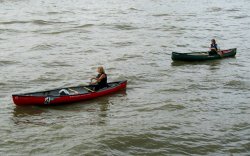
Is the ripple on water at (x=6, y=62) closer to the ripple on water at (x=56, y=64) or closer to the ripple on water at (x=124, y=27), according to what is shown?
the ripple on water at (x=56, y=64)

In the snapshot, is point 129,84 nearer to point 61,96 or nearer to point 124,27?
point 61,96

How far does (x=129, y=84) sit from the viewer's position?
23.4 meters

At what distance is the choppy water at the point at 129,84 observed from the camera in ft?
51.6

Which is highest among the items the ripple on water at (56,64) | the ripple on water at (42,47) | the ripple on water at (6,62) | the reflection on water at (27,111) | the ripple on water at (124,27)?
the ripple on water at (124,27)

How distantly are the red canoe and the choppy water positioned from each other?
332mm

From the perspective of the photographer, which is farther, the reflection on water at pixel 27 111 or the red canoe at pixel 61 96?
the red canoe at pixel 61 96

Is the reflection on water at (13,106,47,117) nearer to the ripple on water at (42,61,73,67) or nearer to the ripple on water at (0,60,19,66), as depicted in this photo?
the ripple on water at (42,61,73,67)

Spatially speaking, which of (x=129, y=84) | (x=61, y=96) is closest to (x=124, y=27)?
(x=129, y=84)

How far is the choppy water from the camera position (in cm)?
1574

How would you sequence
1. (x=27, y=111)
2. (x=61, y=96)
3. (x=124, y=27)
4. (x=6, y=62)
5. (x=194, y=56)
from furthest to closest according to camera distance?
(x=124, y=27) → (x=194, y=56) → (x=6, y=62) → (x=61, y=96) → (x=27, y=111)

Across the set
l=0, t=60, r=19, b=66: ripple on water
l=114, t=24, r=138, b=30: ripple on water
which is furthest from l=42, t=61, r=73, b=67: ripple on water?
l=114, t=24, r=138, b=30: ripple on water

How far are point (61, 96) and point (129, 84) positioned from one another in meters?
5.38

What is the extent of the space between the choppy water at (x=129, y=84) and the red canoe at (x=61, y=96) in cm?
33

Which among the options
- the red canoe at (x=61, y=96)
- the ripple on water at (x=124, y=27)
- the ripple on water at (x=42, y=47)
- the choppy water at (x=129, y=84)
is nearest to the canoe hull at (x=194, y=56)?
the choppy water at (x=129, y=84)
